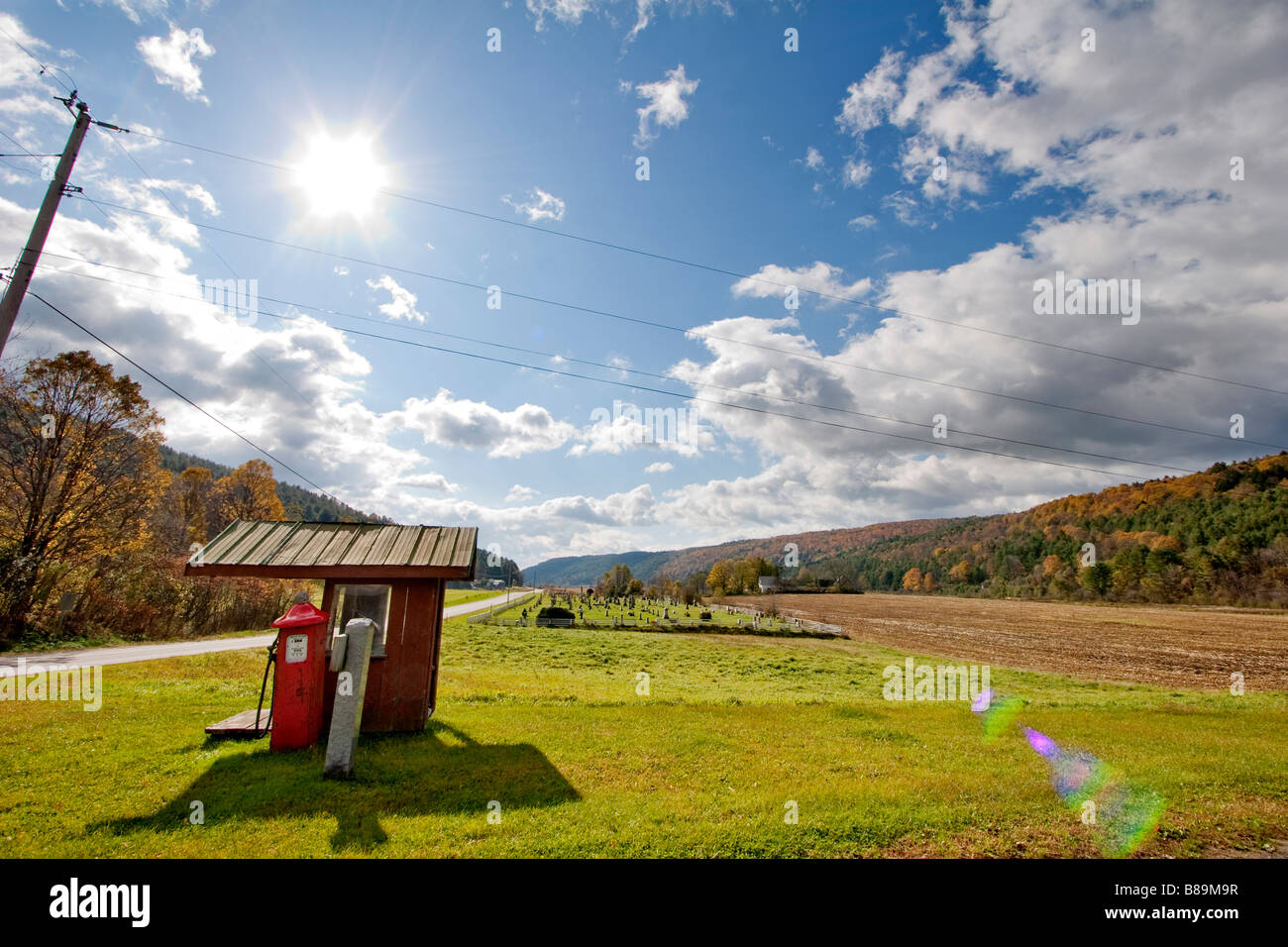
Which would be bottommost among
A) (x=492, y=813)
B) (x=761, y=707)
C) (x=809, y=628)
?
(x=809, y=628)

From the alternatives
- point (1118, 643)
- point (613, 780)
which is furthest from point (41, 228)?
point (1118, 643)

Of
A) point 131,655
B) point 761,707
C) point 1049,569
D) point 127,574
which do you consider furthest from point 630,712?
point 1049,569

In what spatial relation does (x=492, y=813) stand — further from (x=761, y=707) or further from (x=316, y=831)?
(x=761, y=707)

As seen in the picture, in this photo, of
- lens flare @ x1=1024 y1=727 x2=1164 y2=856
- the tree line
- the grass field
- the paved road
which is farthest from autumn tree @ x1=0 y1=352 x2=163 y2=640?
the grass field

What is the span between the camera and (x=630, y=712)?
442 inches

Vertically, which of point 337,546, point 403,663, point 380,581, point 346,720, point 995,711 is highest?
point 337,546

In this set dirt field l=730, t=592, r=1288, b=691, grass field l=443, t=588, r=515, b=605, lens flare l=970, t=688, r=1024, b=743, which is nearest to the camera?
lens flare l=970, t=688, r=1024, b=743

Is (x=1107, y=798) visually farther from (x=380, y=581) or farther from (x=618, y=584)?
(x=618, y=584)

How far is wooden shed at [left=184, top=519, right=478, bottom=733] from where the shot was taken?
351 inches

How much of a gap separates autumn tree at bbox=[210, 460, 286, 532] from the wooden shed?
134 feet

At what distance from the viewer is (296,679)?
7.92 m

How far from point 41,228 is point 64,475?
17488 mm

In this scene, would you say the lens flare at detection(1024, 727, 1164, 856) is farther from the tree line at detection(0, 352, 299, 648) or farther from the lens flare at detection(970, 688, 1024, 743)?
the tree line at detection(0, 352, 299, 648)

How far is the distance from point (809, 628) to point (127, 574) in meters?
46.9
